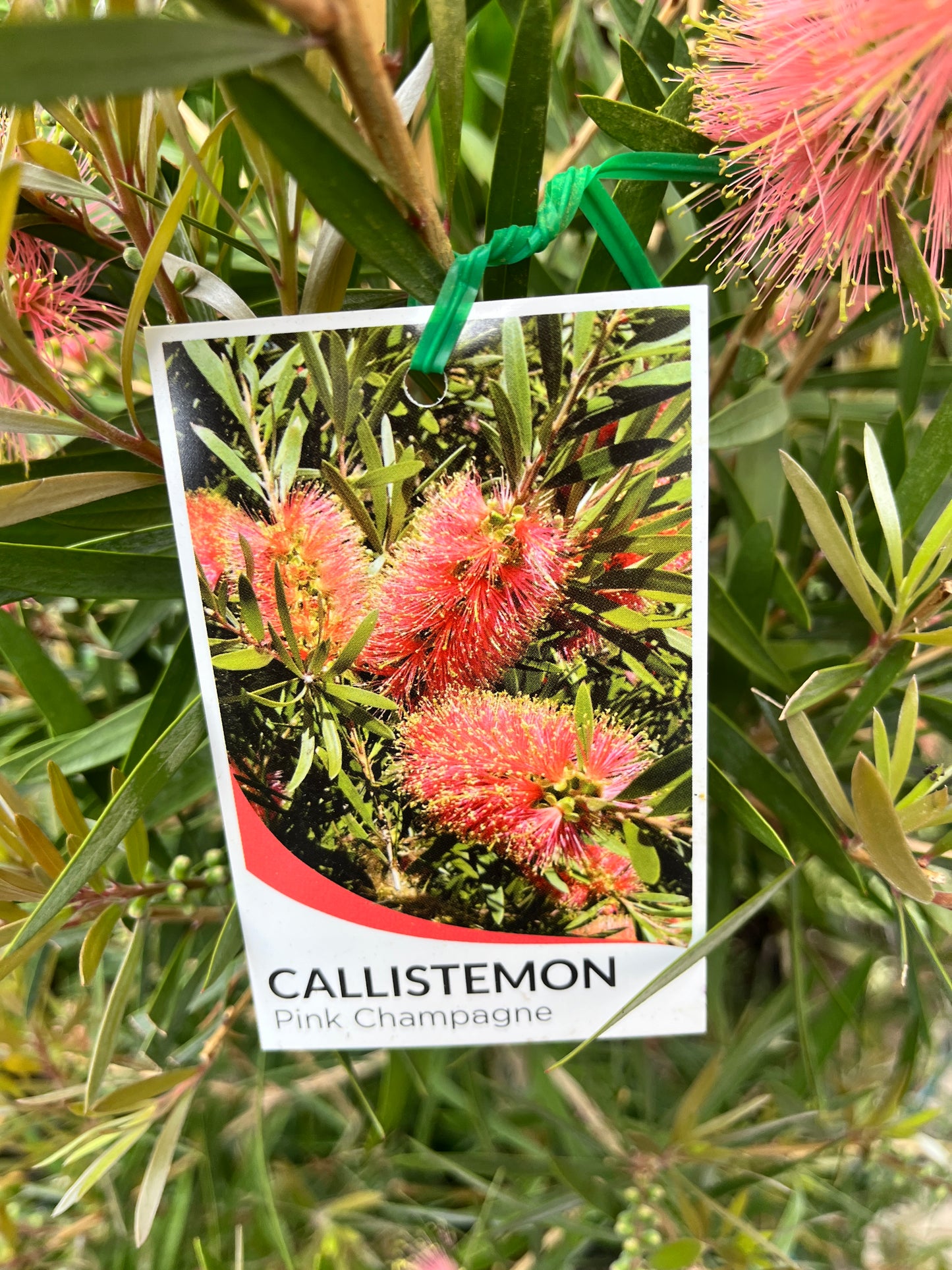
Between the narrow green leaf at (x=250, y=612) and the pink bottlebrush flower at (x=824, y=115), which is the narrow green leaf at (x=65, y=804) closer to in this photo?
the narrow green leaf at (x=250, y=612)

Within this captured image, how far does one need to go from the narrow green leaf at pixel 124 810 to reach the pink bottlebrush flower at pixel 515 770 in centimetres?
11

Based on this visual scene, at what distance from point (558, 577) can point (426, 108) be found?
0.77 ft

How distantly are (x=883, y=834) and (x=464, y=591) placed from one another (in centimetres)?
21

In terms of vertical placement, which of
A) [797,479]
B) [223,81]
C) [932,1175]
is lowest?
[932,1175]

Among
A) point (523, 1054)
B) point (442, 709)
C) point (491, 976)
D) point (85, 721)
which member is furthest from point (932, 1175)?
point (85, 721)

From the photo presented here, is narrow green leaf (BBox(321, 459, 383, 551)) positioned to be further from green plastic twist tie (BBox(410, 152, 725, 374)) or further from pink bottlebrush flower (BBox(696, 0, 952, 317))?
pink bottlebrush flower (BBox(696, 0, 952, 317))

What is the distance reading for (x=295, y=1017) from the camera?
1.30ft

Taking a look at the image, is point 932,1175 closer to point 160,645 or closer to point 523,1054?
point 523,1054

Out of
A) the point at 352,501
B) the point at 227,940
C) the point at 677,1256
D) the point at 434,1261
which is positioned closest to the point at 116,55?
the point at 352,501

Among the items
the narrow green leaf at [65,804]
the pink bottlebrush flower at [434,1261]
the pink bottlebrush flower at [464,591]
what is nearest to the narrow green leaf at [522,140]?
the pink bottlebrush flower at [464,591]

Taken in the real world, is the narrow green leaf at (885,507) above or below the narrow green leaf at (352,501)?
below

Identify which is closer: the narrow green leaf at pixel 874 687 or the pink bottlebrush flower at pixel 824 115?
the pink bottlebrush flower at pixel 824 115

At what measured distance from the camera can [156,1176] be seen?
402mm

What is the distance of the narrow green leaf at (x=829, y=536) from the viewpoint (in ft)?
1.04
